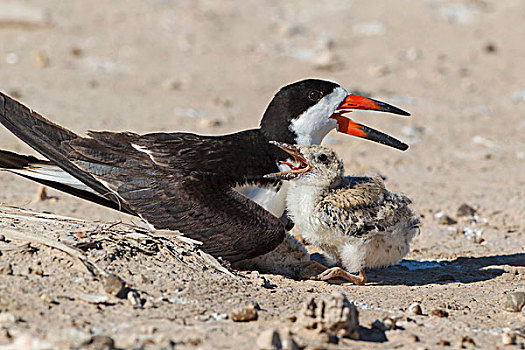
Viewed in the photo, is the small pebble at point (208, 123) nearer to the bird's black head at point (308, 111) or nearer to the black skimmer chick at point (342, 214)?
the bird's black head at point (308, 111)

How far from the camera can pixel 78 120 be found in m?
8.94

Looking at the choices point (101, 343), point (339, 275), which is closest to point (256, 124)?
point (339, 275)

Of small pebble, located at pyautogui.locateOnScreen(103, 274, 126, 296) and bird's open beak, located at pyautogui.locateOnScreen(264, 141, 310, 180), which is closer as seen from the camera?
small pebble, located at pyautogui.locateOnScreen(103, 274, 126, 296)

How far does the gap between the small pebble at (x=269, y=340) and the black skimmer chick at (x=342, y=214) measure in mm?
1480

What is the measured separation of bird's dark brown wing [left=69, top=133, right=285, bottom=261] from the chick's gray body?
0.25m

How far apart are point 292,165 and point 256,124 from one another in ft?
14.9

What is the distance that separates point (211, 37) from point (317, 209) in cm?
855

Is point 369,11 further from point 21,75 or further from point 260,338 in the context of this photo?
point 260,338

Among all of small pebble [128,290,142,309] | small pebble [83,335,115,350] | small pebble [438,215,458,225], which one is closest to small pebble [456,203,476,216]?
small pebble [438,215,458,225]

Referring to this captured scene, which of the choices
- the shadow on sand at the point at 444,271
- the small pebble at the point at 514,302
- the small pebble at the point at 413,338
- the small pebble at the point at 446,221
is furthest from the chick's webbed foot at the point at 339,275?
the small pebble at the point at 446,221

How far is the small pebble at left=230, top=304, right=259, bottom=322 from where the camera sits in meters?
3.75

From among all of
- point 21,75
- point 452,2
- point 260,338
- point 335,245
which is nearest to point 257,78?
point 21,75

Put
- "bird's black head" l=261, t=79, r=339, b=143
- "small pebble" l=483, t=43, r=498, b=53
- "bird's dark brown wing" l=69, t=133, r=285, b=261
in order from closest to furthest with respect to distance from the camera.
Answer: "bird's dark brown wing" l=69, t=133, r=285, b=261 → "bird's black head" l=261, t=79, r=339, b=143 → "small pebble" l=483, t=43, r=498, b=53

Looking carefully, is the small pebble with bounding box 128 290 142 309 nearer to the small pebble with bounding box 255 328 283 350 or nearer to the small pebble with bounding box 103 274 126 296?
the small pebble with bounding box 103 274 126 296
